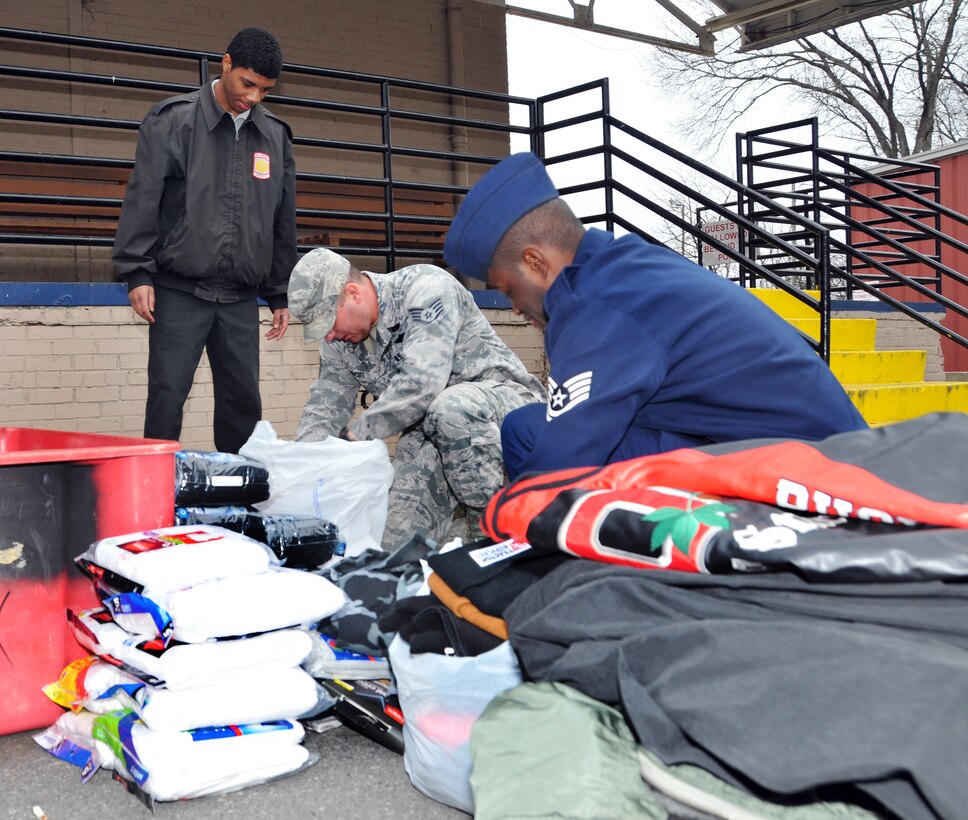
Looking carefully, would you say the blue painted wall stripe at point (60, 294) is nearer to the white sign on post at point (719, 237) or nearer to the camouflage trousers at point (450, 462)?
the camouflage trousers at point (450, 462)

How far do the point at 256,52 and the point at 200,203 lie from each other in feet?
2.14

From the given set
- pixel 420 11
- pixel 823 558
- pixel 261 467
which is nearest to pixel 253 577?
pixel 261 467

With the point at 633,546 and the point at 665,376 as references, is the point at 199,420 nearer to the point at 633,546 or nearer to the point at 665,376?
the point at 665,376

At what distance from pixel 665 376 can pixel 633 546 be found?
2.20 feet

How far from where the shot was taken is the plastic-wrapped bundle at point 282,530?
2.74m

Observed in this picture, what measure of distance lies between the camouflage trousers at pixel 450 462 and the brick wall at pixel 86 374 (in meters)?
1.86

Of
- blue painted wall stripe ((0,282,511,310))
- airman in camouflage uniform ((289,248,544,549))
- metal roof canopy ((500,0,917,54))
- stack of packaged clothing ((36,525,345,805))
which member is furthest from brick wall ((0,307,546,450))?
metal roof canopy ((500,0,917,54))

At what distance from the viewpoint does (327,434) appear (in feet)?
12.7

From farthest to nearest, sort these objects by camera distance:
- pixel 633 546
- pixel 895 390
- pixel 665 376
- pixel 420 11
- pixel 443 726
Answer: pixel 420 11 → pixel 895 390 → pixel 665 376 → pixel 443 726 → pixel 633 546

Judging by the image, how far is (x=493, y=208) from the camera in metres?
2.34

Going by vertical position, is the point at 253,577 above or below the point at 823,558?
below

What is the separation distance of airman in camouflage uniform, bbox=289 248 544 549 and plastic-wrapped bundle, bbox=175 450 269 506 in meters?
0.68

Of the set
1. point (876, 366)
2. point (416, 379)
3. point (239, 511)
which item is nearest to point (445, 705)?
point (239, 511)

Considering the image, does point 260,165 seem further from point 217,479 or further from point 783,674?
point 783,674
